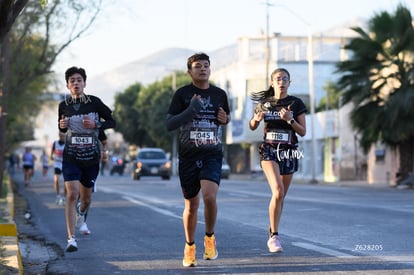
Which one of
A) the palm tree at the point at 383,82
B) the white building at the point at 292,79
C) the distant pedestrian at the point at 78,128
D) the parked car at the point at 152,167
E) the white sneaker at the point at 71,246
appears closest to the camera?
the white sneaker at the point at 71,246

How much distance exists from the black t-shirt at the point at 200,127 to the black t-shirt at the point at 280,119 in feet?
4.59

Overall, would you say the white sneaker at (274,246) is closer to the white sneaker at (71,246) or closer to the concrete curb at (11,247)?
the white sneaker at (71,246)

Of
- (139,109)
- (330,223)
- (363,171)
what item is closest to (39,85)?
(363,171)

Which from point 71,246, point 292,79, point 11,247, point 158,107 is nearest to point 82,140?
point 71,246

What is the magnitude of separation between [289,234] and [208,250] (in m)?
3.49

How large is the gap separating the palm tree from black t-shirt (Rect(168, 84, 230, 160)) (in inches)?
1010

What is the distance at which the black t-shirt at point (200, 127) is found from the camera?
29.0 feet

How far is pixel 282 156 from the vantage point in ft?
33.4

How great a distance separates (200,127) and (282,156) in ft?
5.41

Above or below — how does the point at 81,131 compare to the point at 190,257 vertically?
above

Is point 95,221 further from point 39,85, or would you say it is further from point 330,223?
point 39,85

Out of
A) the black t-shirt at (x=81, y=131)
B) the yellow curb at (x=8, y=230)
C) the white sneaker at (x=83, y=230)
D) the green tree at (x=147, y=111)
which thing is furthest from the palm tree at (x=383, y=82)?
the green tree at (x=147, y=111)

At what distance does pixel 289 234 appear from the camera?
40.5ft

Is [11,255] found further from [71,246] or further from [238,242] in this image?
[238,242]
